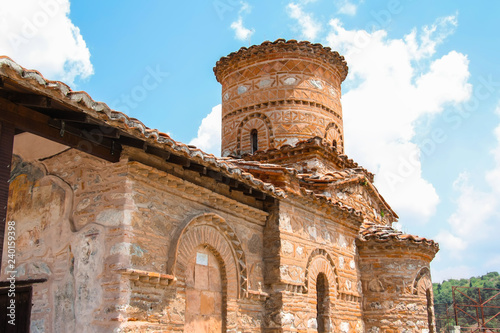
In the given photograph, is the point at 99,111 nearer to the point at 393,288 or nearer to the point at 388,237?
the point at 388,237

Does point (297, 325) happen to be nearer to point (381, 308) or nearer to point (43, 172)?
point (381, 308)

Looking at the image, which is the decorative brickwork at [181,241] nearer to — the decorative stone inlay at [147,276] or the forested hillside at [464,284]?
the decorative stone inlay at [147,276]

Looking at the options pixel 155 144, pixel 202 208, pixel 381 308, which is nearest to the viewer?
pixel 155 144

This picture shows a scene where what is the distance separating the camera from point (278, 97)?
1205cm

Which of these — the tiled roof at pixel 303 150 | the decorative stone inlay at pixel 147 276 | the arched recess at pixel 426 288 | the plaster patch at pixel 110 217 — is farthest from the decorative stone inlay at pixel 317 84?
the plaster patch at pixel 110 217

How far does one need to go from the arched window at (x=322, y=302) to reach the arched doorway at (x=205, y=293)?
2569mm

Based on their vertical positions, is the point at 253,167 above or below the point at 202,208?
above

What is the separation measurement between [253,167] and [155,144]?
9.69 ft

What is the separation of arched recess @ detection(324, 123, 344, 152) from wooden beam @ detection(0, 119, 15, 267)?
8.79 metres

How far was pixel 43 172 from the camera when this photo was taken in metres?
6.11

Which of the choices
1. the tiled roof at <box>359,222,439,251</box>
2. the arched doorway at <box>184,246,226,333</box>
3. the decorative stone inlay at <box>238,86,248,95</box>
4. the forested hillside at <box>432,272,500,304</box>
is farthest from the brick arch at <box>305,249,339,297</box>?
the forested hillside at <box>432,272,500,304</box>

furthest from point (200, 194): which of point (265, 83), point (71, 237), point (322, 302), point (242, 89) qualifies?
point (242, 89)

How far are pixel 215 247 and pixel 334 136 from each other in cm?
677

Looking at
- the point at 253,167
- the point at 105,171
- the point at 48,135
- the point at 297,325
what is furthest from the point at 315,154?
the point at 48,135
